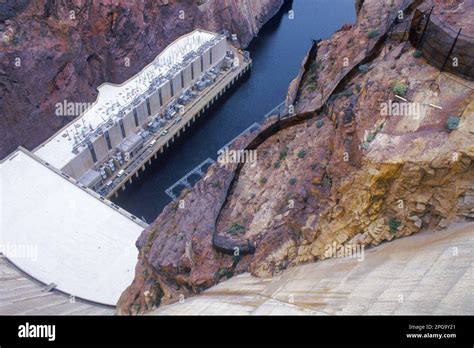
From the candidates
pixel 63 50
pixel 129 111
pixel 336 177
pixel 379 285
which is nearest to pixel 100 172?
pixel 129 111

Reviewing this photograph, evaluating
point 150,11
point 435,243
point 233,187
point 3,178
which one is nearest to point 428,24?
point 435,243

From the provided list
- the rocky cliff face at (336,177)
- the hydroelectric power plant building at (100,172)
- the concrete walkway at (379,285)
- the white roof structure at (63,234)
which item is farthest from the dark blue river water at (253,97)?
the concrete walkway at (379,285)

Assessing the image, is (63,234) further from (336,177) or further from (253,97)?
(253,97)

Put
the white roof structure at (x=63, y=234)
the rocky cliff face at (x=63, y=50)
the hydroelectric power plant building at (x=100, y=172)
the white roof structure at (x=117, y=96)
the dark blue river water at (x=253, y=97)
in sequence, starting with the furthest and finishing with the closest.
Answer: the dark blue river water at (x=253, y=97), the white roof structure at (x=117, y=96), the rocky cliff face at (x=63, y=50), the hydroelectric power plant building at (x=100, y=172), the white roof structure at (x=63, y=234)

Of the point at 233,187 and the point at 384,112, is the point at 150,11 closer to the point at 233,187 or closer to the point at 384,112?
the point at 233,187

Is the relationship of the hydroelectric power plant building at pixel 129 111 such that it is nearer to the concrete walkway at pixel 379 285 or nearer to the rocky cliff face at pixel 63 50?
the rocky cliff face at pixel 63 50

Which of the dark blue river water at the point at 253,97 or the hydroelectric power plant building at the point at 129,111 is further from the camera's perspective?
the dark blue river water at the point at 253,97
